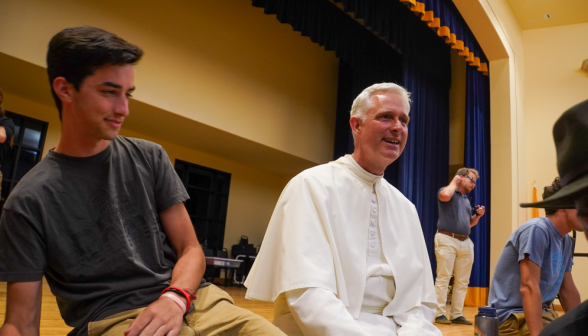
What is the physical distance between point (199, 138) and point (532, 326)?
7.97m

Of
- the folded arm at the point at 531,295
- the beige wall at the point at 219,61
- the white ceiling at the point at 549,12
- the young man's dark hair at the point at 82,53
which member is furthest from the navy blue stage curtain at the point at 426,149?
the young man's dark hair at the point at 82,53


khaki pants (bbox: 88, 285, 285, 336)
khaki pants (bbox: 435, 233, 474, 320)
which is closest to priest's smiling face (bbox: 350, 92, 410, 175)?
khaki pants (bbox: 88, 285, 285, 336)

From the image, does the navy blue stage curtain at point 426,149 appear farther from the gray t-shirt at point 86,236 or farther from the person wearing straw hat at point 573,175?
the person wearing straw hat at point 573,175

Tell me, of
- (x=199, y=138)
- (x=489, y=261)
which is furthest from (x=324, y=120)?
(x=489, y=261)

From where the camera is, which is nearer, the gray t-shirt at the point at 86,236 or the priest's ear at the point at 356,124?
the gray t-shirt at the point at 86,236

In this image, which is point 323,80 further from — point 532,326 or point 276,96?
point 532,326

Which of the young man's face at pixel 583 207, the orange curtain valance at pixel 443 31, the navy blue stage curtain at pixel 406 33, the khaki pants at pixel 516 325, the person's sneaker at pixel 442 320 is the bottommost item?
the person's sneaker at pixel 442 320

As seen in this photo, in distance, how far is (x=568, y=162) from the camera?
60 centimetres

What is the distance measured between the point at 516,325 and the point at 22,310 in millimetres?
2225

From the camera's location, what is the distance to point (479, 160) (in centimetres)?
→ 867

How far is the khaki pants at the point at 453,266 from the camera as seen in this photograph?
548 cm

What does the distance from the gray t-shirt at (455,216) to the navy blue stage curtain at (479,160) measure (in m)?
3.07

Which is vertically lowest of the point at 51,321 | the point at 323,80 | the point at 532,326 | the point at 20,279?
the point at 51,321

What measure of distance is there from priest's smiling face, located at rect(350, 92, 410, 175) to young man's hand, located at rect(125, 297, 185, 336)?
104cm
